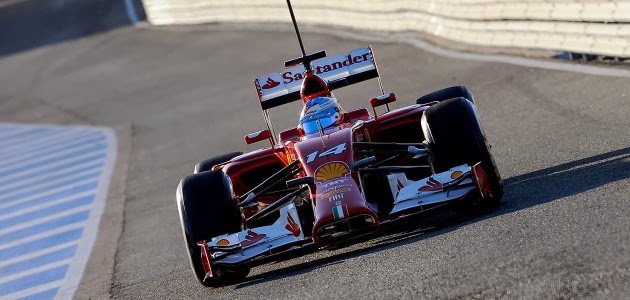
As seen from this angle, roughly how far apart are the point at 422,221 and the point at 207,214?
1544 millimetres

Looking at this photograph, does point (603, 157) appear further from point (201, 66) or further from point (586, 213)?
point (201, 66)

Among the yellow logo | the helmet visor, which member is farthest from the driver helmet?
the yellow logo

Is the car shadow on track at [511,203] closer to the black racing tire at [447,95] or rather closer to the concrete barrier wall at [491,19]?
the black racing tire at [447,95]

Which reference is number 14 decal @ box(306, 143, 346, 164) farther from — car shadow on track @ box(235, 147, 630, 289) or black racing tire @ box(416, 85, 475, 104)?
black racing tire @ box(416, 85, 475, 104)

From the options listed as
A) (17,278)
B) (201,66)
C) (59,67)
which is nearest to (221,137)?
(17,278)

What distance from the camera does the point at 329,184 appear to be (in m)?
8.72

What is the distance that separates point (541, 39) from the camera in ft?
55.1

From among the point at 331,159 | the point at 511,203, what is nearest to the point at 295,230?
the point at 331,159

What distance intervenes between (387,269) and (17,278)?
19.0 feet

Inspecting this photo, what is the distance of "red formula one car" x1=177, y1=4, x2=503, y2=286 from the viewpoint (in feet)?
28.3

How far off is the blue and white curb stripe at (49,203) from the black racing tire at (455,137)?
3.54m

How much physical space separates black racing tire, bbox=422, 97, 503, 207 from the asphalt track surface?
1.24ft

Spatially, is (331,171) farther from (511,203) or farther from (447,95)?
(447,95)

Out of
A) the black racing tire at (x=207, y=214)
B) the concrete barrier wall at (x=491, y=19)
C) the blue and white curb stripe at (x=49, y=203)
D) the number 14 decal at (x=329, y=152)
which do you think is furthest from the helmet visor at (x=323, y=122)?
the concrete barrier wall at (x=491, y=19)
